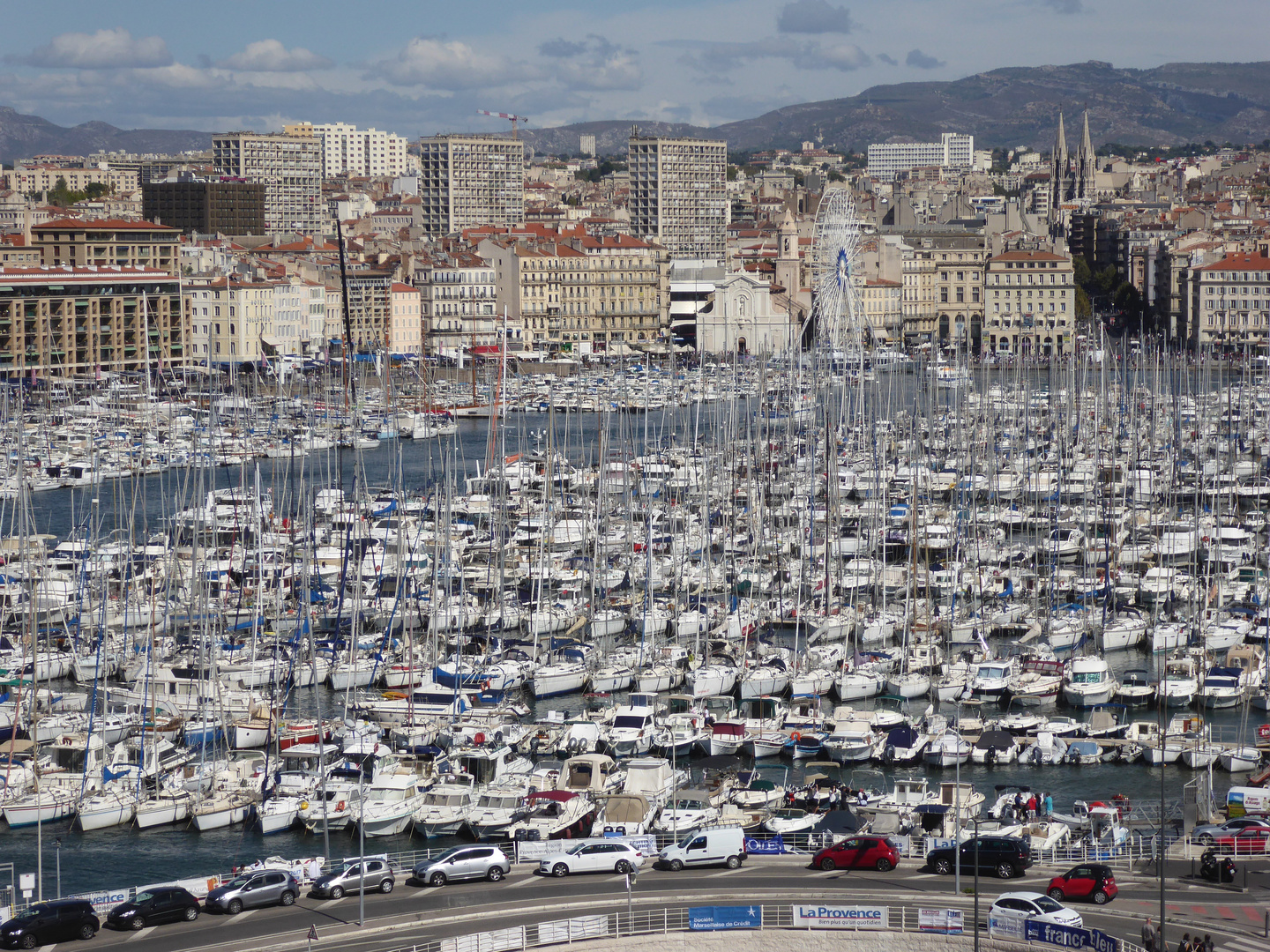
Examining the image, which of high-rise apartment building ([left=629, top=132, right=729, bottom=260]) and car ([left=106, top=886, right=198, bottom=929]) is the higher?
high-rise apartment building ([left=629, top=132, right=729, bottom=260])

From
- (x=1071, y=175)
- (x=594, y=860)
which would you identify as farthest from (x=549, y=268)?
(x=1071, y=175)

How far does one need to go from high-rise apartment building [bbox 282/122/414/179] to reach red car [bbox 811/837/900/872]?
144564mm

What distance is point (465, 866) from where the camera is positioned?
516 inches

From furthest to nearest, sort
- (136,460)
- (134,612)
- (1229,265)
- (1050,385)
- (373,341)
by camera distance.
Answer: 1. (1229,265)
2. (373,341)
3. (1050,385)
4. (136,460)
5. (134,612)

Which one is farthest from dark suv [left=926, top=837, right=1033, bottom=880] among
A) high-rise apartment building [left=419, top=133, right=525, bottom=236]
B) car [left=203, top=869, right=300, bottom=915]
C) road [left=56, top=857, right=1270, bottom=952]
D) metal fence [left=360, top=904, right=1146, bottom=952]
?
high-rise apartment building [left=419, top=133, right=525, bottom=236]

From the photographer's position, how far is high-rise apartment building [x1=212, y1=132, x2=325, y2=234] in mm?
103062

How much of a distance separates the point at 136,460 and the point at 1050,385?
66.6ft

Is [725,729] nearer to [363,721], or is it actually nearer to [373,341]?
[363,721]

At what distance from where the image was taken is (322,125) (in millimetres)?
158000

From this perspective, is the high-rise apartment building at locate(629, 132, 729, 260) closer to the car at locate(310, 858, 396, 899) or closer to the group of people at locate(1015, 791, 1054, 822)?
the group of people at locate(1015, 791, 1054, 822)

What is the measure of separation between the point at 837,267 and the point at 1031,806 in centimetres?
3881

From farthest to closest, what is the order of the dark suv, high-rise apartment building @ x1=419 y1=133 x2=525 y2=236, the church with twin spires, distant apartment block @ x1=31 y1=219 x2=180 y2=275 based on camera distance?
the church with twin spires < high-rise apartment building @ x1=419 y1=133 x2=525 y2=236 < distant apartment block @ x1=31 y1=219 x2=180 y2=275 < the dark suv

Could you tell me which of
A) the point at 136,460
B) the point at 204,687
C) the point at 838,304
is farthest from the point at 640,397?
the point at 204,687

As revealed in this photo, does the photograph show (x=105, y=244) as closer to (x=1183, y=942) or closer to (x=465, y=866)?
(x=465, y=866)
